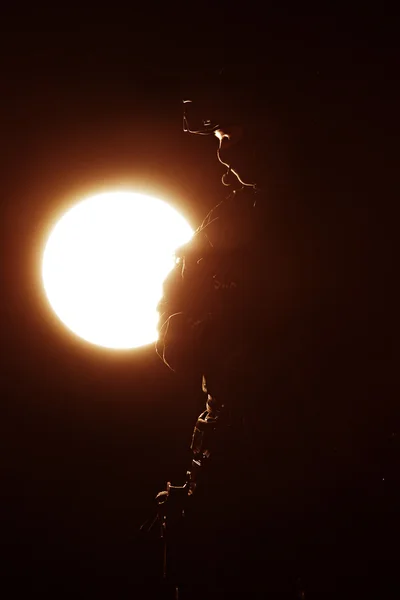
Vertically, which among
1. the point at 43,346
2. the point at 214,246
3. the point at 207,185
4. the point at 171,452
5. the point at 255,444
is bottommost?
the point at 255,444

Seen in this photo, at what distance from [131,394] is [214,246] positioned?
211 centimetres

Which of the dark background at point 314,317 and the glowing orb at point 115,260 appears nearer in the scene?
the dark background at point 314,317

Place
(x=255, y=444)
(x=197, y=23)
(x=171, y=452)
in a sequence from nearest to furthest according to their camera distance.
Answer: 1. (x=255, y=444)
2. (x=197, y=23)
3. (x=171, y=452)

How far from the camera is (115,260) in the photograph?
2.38 m

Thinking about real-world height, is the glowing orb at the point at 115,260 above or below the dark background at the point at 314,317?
above

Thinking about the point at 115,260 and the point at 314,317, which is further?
the point at 115,260

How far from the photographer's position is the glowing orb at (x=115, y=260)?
2373 millimetres

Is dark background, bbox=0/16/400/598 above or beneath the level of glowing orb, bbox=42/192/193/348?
beneath

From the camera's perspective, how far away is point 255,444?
54.4 inches

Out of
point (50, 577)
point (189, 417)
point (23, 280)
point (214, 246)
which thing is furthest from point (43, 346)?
point (214, 246)

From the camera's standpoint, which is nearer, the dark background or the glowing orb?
the dark background

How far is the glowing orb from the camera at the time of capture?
237cm

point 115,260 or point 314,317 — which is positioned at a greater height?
point 115,260

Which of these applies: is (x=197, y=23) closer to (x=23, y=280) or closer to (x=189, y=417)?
(x=23, y=280)
